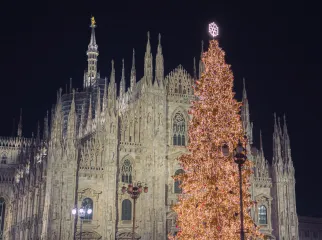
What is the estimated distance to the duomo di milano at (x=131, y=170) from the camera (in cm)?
4634

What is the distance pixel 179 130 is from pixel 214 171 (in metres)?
21.7

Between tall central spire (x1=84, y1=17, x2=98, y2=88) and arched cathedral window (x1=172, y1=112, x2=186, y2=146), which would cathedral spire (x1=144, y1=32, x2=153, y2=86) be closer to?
arched cathedral window (x1=172, y1=112, x2=186, y2=146)

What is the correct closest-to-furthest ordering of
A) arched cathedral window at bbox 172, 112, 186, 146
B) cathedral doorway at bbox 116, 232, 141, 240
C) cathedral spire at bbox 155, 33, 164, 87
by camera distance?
1. cathedral doorway at bbox 116, 232, 141, 240
2. cathedral spire at bbox 155, 33, 164, 87
3. arched cathedral window at bbox 172, 112, 186, 146

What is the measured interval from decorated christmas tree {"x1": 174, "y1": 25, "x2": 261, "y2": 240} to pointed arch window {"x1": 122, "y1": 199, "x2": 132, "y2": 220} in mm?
15967

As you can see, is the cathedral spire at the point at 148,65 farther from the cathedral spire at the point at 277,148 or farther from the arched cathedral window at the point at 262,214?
the arched cathedral window at the point at 262,214

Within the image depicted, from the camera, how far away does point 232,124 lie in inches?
1284

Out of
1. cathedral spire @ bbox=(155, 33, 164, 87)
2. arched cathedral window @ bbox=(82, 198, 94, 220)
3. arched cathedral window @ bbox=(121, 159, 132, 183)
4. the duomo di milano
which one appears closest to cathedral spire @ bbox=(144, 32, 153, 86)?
the duomo di milano

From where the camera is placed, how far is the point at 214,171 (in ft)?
104

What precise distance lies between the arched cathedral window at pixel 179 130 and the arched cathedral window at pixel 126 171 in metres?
5.94

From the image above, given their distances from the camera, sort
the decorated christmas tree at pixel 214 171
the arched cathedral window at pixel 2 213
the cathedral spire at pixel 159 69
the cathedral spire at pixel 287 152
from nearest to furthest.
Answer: the decorated christmas tree at pixel 214 171
the cathedral spire at pixel 159 69
the cathedral spire at pixel 287 152
the arched cathedral window at pixel 2 213

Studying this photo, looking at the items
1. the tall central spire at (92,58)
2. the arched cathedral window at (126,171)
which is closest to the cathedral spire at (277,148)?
the arched cathedral window at (126,171)

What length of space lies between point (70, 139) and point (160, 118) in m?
10.1

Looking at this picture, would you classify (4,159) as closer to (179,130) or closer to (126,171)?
(126,171)

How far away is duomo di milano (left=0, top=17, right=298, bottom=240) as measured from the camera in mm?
46344
